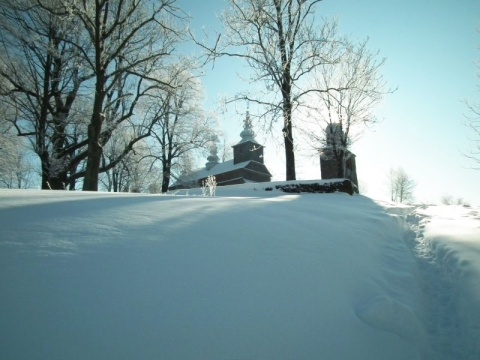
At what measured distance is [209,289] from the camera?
63.2 inches

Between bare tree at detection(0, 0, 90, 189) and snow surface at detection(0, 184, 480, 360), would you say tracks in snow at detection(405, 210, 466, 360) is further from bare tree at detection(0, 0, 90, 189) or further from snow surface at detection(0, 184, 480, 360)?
bare tree at detection(0, 0, 90, 189)

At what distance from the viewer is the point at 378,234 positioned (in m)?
3.43

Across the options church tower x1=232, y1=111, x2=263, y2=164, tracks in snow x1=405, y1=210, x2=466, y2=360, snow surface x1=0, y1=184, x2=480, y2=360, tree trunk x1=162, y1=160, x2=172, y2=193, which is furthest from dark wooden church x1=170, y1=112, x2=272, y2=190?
snow surface x1=0, y1=184, x2=480, y2=360

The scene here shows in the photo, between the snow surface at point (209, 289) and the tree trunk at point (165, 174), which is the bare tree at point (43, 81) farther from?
the snow surface at point (209, 289)

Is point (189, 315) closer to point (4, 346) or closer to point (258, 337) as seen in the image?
point (258, 337)

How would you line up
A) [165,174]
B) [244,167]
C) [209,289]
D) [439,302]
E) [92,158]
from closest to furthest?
[209,289], [439,302], [92,158], [165,174], [244,167]

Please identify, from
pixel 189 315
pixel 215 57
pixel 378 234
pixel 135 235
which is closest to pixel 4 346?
pixel 189 315

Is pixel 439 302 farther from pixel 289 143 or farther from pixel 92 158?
pixel 289 143

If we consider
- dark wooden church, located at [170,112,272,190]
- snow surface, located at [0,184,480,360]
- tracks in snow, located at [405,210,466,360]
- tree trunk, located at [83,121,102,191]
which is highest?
dark wooden church, located at [170,112,272,190]

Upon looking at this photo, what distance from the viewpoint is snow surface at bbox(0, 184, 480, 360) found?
4.07ft

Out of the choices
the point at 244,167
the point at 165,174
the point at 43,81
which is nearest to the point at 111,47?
the point at 43,81

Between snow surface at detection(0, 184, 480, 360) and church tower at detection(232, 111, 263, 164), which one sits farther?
church tower at detection(232, 111, 263, 164)

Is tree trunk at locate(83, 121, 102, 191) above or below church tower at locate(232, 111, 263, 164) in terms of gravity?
below

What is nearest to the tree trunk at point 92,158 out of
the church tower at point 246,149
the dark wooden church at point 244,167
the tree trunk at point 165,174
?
A: the tree trunk at point 165,174
